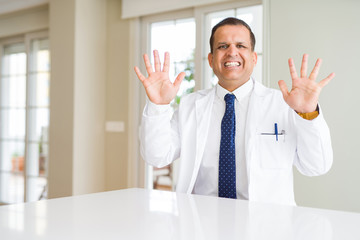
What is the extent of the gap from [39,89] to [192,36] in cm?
224

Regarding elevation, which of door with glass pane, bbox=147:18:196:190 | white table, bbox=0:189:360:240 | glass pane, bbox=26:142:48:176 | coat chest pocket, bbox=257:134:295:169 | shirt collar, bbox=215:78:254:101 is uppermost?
door with glass pane, bbox=147:18:196:190

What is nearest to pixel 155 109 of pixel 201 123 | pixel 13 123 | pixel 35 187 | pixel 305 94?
pixel 201 123

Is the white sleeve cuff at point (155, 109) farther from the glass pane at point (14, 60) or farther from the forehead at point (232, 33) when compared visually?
the glass pane at point (14, 60)

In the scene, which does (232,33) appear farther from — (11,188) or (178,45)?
(11,188)

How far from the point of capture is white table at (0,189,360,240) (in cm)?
78

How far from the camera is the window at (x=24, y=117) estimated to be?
4.78m

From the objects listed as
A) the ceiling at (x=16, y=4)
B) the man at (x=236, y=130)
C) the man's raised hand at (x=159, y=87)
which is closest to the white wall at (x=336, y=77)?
the man at (x=236, y=130)

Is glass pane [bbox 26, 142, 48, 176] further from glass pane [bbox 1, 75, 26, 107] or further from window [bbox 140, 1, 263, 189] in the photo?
window [bbox 140, 1, 263, 189]

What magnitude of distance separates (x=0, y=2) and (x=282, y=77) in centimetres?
369

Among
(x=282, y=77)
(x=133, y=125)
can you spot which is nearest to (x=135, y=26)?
(x=133, y=125)

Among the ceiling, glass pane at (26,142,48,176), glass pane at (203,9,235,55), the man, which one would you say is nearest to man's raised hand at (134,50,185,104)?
the man

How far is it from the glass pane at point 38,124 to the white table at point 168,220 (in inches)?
152

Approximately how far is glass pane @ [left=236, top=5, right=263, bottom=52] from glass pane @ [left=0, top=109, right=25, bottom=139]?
3304 millimetres

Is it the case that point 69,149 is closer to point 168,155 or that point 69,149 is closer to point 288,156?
point 168,155
